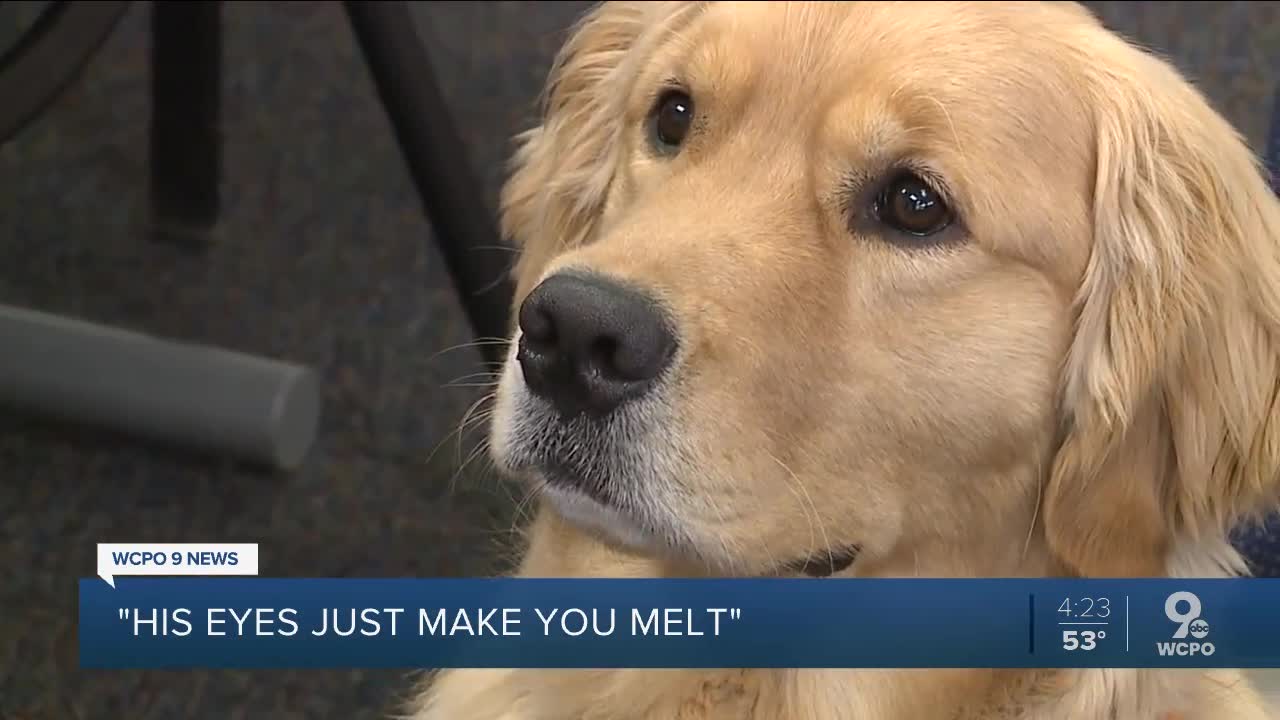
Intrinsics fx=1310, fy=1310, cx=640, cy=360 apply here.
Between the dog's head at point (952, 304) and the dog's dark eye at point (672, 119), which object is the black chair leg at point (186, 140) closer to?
the dog's dark eye at point (672, 119)

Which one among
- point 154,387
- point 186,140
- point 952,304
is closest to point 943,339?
point 952,304

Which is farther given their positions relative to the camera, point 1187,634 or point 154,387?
point 154,387

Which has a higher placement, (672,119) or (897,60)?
(897,60)

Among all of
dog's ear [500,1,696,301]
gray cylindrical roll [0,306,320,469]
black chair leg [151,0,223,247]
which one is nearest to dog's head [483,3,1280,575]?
dog's ear [500,1,696,301]

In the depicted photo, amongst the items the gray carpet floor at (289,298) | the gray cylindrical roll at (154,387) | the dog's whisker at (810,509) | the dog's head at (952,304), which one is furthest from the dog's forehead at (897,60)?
the gray cylindrical roll at (154,387)

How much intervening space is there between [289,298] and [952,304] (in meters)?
1.38

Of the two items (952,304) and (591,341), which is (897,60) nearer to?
(952,304)

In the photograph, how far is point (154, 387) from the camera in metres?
1.62

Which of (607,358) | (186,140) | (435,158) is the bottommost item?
(186,140)

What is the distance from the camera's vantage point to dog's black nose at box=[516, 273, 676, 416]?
96 centimetres

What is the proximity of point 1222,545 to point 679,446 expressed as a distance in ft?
1.76

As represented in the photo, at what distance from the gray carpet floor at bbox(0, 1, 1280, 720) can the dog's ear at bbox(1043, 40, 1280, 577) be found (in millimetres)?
605

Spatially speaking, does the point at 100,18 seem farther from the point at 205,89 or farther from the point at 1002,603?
the point at 1002,603

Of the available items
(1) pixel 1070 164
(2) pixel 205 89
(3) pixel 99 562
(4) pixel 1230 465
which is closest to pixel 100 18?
(2) pixel 205 89
